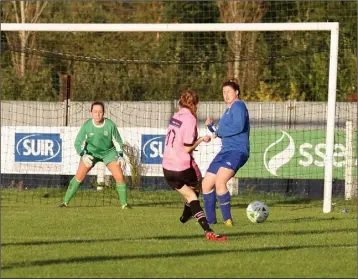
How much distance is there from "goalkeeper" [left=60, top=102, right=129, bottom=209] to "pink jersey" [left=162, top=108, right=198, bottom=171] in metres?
5.70

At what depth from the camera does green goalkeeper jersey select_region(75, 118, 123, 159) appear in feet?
63.8

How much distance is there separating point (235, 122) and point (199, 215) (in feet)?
7.44

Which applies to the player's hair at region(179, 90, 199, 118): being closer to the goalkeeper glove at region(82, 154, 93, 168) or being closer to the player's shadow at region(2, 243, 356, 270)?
the player's shadow at region(2, 243, 356, 270)

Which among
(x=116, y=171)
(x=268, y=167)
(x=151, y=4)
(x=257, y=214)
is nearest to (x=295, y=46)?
(x=151, y=4)

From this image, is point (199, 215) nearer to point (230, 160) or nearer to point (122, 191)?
point (230, 160)

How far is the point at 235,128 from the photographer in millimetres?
15219

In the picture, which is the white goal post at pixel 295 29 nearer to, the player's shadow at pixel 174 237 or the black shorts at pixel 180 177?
the player's shadow at pixel 174 237

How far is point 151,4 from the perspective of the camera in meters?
47.7

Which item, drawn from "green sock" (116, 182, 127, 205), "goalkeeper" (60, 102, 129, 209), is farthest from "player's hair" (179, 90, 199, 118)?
"green sock" (116, 182, 127, 205)

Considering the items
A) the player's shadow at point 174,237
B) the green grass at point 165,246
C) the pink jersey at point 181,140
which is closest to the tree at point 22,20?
the green grass at point 165,246

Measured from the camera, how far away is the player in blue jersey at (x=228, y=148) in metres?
15.1

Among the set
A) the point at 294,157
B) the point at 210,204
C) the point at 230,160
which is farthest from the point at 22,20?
the point at 230,160

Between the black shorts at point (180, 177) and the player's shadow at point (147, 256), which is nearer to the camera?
the player's shadow at point (147, 256)

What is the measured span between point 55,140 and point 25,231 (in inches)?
376
